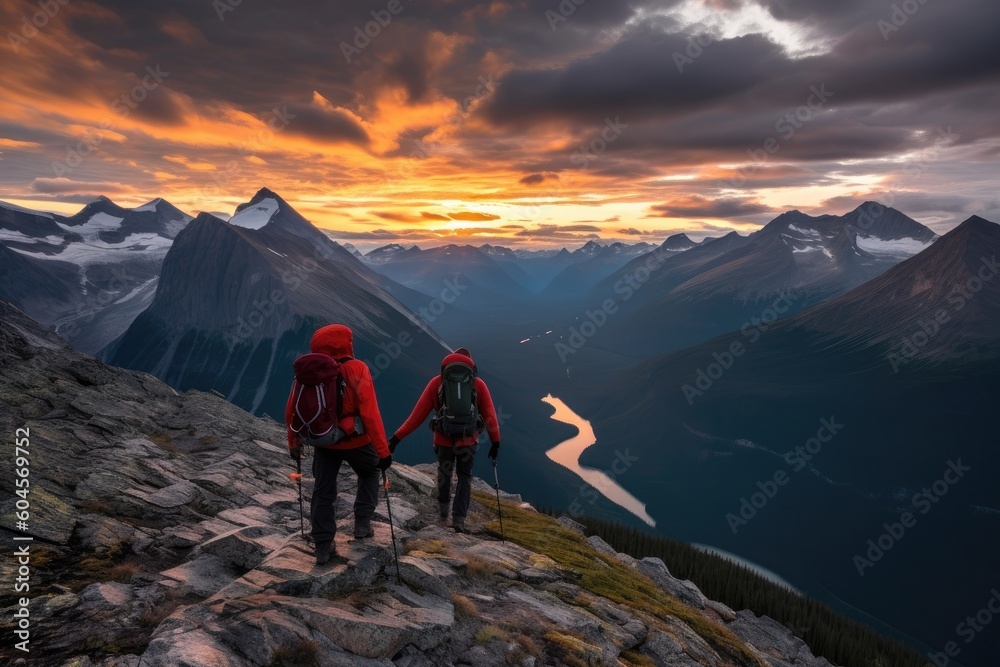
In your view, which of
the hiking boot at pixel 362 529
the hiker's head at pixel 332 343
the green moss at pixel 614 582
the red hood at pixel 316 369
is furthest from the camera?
the green moss at pixel 614 582

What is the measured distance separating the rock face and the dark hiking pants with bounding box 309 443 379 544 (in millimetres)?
863

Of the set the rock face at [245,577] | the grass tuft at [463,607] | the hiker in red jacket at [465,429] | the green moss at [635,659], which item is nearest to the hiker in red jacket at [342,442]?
the rock face at [245,577]

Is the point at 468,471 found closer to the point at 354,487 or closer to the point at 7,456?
the point at 354,487

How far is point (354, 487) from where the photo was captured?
25.5 m

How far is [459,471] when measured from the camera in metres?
19.3

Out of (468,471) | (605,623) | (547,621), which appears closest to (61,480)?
(468,471)

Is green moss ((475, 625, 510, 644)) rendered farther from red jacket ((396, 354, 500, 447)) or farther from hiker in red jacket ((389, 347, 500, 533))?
red jacket ((396, 354, 500, 447))

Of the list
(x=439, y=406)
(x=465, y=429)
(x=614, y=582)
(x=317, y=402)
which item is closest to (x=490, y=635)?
(x=465, y=429)

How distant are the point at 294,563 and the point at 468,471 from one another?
7.57 meters

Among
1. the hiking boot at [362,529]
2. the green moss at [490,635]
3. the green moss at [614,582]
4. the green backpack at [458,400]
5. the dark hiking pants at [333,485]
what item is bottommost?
the green moss at [614,582]

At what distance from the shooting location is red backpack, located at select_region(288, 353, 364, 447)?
41.8 ft

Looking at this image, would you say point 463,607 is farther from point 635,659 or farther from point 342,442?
point 635,659

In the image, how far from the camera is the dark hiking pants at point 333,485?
13062 mm

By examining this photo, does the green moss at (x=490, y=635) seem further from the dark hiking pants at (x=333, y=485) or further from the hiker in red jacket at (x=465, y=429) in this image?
the hiker in red jacket at (x=465, y=429)
